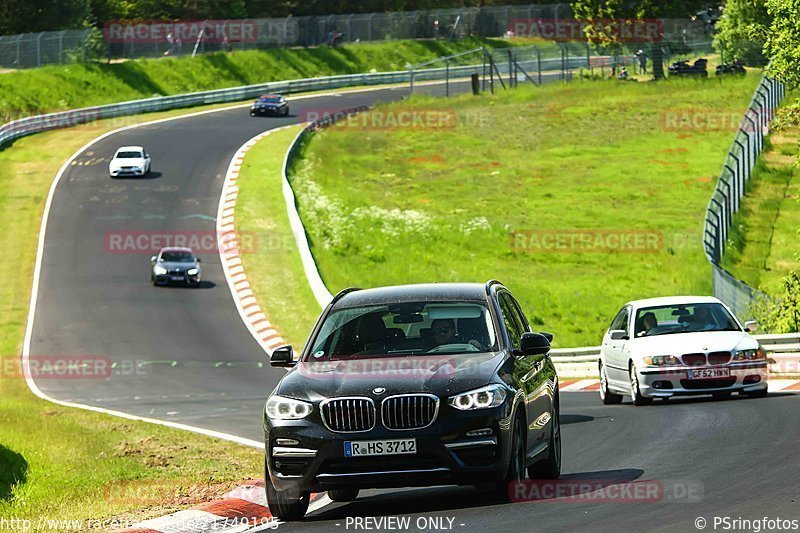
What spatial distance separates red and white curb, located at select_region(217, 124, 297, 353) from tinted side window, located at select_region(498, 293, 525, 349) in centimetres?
2339

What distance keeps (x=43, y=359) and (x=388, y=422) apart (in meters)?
27.0

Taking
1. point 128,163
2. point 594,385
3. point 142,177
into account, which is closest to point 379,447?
point 594,385

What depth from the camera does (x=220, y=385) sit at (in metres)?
30.4

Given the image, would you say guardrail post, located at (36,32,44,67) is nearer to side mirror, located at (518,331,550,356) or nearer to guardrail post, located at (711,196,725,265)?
guardrail post, located at (711,196,725,265)

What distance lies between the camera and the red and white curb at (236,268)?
38.7 m

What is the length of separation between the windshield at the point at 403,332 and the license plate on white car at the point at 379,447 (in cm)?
109

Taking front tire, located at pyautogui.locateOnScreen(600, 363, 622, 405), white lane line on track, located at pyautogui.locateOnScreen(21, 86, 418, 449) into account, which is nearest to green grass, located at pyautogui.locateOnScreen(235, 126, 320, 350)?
white lane line on track, located at pyautogui.locateOnScreen(21, 86, 418, 449)

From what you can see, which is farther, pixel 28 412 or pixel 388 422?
pixel 28 412

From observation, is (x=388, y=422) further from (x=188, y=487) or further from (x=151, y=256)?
(x=151, y=256)

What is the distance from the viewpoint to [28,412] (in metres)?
25.0

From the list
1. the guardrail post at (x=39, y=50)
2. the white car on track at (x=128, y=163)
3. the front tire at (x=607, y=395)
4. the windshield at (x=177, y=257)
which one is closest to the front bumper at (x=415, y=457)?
the front tire at (x=607, y=395)

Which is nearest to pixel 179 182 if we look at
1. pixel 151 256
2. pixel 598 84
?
pixel 151 256

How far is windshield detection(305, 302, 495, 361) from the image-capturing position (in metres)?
11.4

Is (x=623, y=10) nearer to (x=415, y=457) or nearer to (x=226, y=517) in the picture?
(x=226, y=517)
